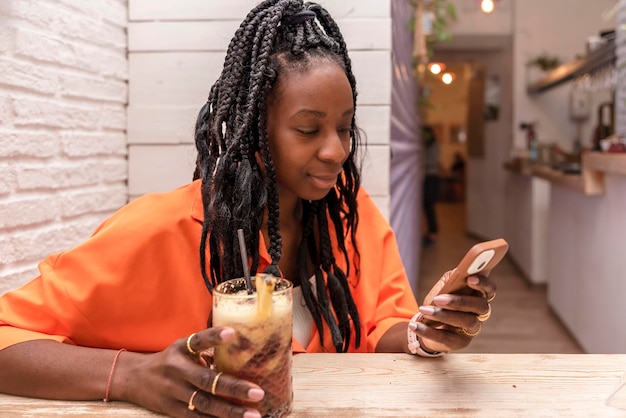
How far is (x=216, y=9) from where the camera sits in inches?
77.4

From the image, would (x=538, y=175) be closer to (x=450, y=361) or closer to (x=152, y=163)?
(x=152, y=163)

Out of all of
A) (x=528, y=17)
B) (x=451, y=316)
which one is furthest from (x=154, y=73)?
(x=528, y=17)

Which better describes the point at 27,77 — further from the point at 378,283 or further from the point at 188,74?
the point at 378,283

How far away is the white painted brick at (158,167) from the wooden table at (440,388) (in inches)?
42.7

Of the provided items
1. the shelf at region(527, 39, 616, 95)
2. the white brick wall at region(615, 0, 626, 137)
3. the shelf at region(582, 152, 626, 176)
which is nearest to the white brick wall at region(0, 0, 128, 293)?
the shelf at region(582, 152, 626, 176)

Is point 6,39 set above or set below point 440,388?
above

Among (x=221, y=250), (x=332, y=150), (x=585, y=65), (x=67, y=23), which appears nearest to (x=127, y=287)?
(x=221, y=250)

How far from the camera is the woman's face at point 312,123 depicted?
118 centimetres

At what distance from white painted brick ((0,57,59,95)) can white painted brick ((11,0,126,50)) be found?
12 cm

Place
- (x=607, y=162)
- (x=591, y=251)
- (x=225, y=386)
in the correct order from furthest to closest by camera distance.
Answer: (x=591, y=251)
(x=607, y=162)
(x=225, y=386)

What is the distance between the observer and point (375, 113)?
200cm

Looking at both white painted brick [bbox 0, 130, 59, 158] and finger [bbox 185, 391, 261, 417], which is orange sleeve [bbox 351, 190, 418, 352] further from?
white painted brick [bbox 0, 130, 59, 158]

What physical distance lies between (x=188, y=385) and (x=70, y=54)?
4.07ft

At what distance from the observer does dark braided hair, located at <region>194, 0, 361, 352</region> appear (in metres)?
1.19
